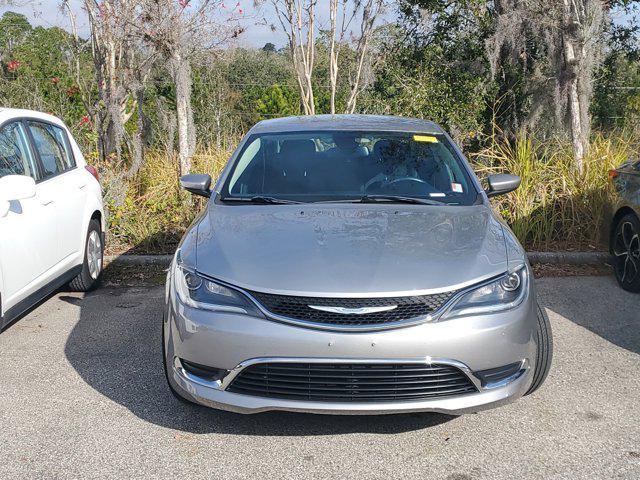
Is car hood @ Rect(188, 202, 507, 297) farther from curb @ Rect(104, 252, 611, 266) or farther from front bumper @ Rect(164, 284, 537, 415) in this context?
curb @ Rect(104, 252, 611, 266)

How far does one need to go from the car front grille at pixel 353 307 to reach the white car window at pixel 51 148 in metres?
3.20

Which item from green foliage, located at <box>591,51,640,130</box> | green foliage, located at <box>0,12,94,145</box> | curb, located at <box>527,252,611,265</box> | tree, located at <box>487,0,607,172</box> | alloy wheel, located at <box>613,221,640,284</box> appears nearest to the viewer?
alloy wheel, located at <box>613,221,640,284</box>

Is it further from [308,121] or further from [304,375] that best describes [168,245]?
[304,375]

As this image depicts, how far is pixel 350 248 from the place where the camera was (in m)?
3.52

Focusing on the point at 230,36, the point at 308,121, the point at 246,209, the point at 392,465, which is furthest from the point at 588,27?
the point at 392,465

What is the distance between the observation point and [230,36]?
29.9 ft

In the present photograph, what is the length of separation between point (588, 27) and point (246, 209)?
21.3ft

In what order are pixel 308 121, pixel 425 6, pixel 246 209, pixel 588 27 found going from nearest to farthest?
pixel 246 209, pixel 308 121, pixel 588 27, pixel 425 6

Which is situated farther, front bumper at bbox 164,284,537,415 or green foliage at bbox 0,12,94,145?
green foliage at bbox 0,12,94,145

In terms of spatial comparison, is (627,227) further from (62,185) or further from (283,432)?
(62,185)

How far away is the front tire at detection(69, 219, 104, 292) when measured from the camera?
625cm

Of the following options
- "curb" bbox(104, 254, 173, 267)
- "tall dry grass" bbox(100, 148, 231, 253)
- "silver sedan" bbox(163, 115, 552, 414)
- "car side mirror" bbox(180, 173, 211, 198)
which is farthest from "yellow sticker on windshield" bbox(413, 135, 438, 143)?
"tall dry grass" bbox(100, 148, 231, 253)

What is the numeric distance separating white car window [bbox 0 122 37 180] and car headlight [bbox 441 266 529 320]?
334 cm

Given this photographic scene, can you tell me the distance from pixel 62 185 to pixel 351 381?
354 centimetres
